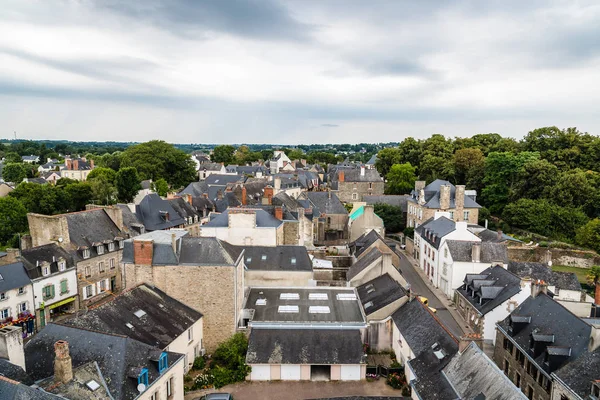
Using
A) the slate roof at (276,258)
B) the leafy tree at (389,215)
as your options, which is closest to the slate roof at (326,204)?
the leafy tree at (389,215)

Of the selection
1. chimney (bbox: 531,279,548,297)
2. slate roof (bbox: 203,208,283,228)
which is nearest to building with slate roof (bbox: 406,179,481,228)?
slate roof (bbox: 203,208,283,228)

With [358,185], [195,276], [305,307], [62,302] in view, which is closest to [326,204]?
[358,185]

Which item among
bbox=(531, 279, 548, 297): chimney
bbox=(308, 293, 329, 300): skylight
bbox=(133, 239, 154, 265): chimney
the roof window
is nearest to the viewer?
bbox=(531, 279, 548, 297): chimney

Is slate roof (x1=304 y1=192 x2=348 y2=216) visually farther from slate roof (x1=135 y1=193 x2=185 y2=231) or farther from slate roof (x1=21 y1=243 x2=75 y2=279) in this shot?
slate roof (x1=21 y1=243 x2=75 y2=279)

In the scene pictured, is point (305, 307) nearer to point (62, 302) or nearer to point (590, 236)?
point (62, 302)

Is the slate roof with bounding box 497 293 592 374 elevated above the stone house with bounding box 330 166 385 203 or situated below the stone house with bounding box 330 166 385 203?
below
